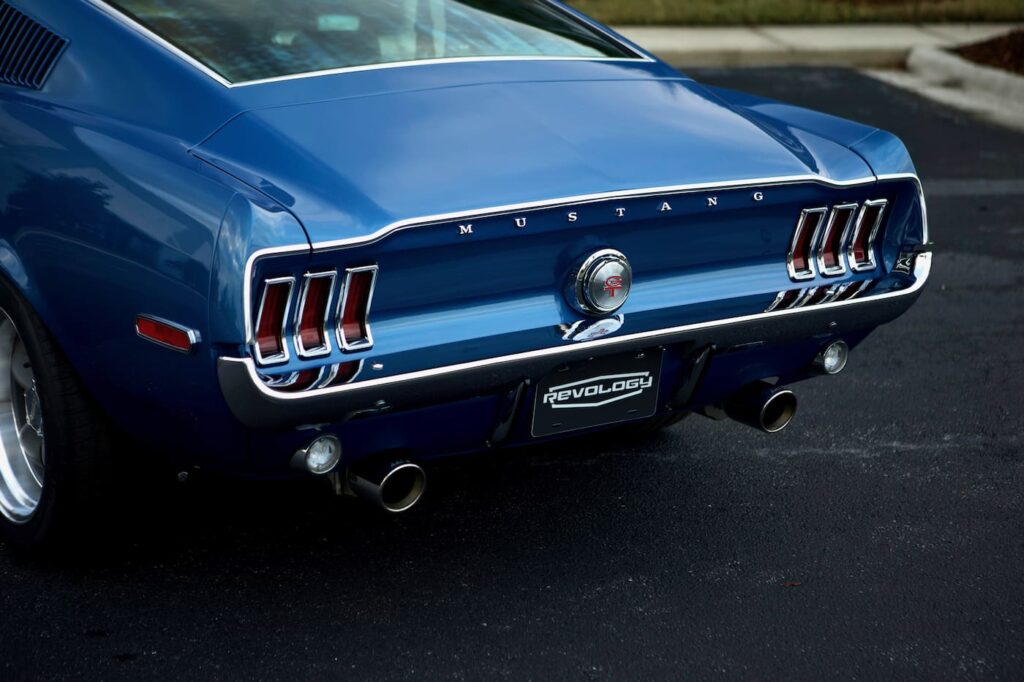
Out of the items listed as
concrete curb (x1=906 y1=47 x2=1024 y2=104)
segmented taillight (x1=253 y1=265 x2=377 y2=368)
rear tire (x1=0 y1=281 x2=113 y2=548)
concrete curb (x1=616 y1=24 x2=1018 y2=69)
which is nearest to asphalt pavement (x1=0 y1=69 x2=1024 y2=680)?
rear tire (x1=0 y1=281 x2=113 y2=548)

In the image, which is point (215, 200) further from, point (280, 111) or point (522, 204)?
point (522, 204)

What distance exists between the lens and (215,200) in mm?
2930

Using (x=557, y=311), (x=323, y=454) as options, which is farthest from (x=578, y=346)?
(x=323, y=454)

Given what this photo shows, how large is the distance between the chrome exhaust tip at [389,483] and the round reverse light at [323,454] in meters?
0.11

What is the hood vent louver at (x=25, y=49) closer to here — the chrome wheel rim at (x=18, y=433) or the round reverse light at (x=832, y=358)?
the chrome wheel rim at (x=18, y=433)

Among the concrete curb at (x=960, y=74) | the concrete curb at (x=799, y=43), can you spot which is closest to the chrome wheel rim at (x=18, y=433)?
the concrete curb at (x=799, y=43)

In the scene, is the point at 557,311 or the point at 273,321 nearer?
the point at 273,321

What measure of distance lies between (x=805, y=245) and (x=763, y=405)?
0.45 meters

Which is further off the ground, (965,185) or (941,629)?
(941,629)

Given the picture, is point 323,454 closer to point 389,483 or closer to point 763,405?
point 389,483

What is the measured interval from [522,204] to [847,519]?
1.58m

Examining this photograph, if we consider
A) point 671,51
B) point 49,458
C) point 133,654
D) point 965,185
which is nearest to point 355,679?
point 133,654

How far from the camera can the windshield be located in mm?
3529

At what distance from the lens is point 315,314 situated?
2.97m
